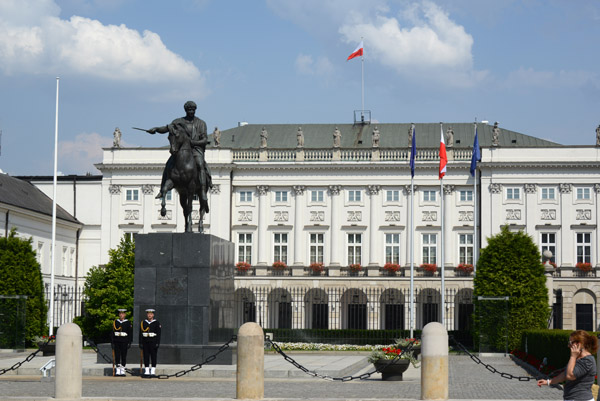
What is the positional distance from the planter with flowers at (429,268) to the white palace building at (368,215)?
Result: 0.10 m

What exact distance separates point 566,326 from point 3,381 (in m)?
53.6

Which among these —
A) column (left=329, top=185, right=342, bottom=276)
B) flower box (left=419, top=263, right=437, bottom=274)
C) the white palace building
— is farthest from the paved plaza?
column (left=329, top=185, right=342, bottom=276)

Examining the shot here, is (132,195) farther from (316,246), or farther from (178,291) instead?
(178,291)

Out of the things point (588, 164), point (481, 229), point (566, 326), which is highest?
point (588, 164)

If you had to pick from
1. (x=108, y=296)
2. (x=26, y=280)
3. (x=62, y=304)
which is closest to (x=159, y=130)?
(x=26, y=280)

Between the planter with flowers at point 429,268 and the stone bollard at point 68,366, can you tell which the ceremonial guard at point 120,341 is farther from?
the planter with flowers at point 429,268

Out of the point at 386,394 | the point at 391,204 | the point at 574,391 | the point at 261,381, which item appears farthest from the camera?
the point at 391,204

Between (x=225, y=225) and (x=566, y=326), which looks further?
(x=225, y=225)

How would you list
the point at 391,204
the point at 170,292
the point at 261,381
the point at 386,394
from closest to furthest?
the point at 261,381 < the point at 386,394 < the point at 170,292 < the point at 391,204

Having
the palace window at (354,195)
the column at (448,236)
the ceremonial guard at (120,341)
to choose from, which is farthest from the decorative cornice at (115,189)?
the ceremonial guard at (120,341)

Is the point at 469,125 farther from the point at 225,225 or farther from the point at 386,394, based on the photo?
the point at 386,394

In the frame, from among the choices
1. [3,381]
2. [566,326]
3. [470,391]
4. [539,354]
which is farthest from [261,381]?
[566,326]

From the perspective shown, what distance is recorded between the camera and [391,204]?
250 feet

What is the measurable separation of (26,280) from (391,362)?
90.0 ft
